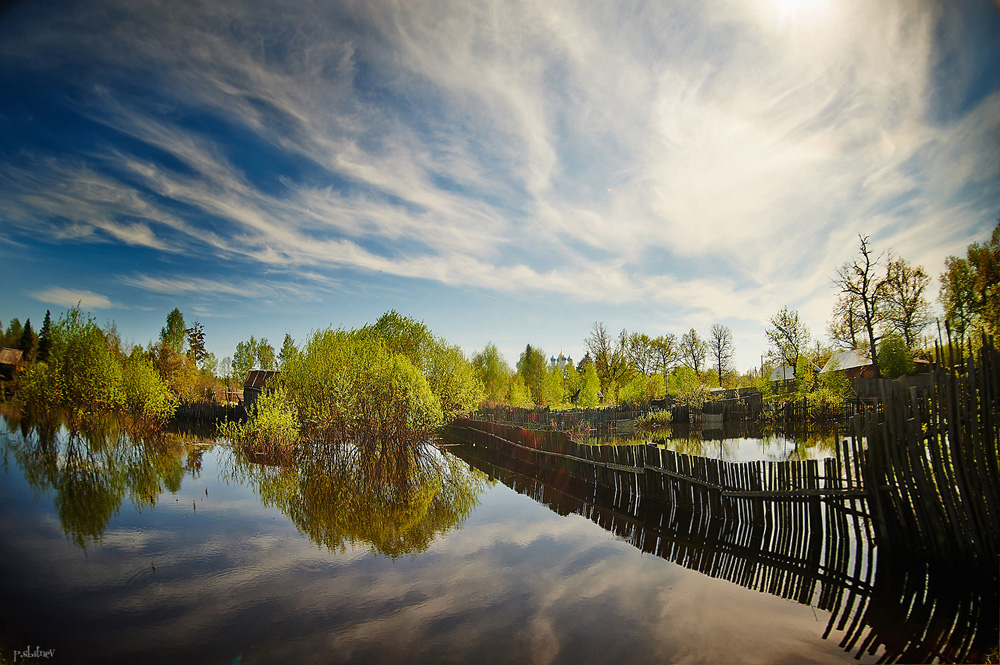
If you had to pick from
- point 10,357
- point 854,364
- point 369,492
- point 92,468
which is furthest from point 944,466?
point 10,357

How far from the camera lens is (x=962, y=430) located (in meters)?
5.86

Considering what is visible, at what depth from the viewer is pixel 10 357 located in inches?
1535

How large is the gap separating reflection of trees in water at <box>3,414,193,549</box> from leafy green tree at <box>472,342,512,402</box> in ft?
120

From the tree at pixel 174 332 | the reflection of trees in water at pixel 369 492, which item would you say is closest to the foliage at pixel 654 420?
the reflection of trees in water at pixel 369 492

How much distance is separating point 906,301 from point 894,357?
7965 millimetres

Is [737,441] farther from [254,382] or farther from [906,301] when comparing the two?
[254,382]

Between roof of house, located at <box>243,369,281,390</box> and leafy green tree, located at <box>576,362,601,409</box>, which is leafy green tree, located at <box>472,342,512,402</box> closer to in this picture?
leafy green tree, located at <box>576,362,601,409</box>

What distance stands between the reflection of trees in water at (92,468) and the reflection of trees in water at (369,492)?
2.65 meters

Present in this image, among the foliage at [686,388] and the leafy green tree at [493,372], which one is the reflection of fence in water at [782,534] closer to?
the foliage at [686,388]

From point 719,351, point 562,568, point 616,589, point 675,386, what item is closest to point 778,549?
point 616,589

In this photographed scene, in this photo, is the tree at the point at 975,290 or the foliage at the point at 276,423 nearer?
the tree at the point at 975,290

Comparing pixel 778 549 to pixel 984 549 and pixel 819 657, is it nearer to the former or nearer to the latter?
pixel 984 549

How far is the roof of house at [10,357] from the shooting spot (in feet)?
125

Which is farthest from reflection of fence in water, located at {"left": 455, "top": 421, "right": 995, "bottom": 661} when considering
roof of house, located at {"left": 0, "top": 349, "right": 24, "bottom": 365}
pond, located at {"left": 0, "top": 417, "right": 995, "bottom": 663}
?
roof of house, located at {"left": 0, "top": 349, "right": 24, "bottom": 365}
